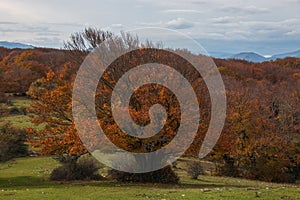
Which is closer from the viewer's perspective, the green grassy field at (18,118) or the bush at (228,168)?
the bush at (228,168)

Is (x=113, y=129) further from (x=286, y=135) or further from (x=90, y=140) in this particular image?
(x=286, y=135)

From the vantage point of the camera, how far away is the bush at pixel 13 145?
3711 centimetres

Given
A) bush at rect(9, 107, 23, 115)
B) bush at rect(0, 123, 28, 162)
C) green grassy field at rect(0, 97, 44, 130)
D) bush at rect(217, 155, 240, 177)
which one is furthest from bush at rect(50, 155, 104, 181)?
bush at rect(9, 107, 23, 115)

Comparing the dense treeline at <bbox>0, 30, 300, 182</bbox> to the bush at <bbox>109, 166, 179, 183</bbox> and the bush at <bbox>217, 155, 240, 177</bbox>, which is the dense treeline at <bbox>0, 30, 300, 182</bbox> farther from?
the bush at <bbox>109, 166, 179, 183</bbox>

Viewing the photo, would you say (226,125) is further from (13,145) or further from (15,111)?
(15,111)

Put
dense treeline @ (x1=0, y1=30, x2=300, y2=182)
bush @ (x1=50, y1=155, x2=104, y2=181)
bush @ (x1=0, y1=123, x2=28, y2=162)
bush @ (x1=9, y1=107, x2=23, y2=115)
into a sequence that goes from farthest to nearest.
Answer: bush @ (x1=9, y1=107, x2=23, y2=115), bush @ (x1=0, y1=123, x2=28, y2=162), bush @ (x1=50, y1=155, x2=104, y2=181), dense treeline @ (x1=0, y1=30, x2=300, y2=182)

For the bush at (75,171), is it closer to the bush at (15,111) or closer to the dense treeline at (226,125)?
the dense treeline at (226,125)

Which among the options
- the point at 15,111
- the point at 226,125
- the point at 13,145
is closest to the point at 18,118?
the point at 15,111

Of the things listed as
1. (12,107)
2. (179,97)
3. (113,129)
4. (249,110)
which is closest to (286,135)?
(249,110)

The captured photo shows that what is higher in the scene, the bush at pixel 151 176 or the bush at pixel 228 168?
the bush at pixel 151 176

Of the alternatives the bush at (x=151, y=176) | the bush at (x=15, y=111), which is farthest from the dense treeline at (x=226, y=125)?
the bush at (x=15, y=111)

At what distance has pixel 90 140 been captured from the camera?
2148 cm

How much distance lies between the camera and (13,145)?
42.7 metres

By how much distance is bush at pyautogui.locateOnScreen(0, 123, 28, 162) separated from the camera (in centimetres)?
3711
